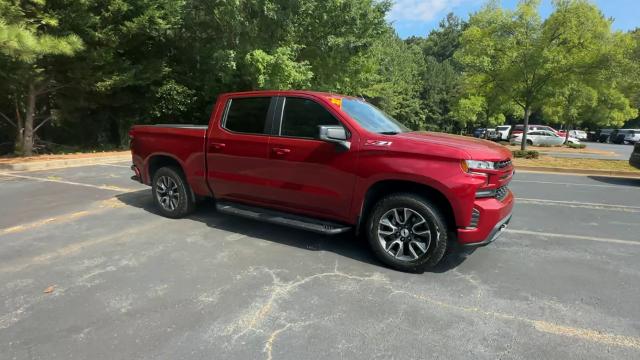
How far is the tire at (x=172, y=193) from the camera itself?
226 inches

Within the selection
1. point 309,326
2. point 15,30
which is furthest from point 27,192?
point 309,326

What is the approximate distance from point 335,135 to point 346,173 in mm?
436

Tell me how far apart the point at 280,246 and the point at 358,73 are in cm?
1806

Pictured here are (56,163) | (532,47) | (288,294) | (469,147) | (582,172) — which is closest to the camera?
(288,294)

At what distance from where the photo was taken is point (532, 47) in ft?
50.1

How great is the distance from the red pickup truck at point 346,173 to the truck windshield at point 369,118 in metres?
0.02

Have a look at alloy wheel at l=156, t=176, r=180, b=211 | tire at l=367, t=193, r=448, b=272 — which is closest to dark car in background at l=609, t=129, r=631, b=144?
tire at l=367, t=193, r=448, b=272

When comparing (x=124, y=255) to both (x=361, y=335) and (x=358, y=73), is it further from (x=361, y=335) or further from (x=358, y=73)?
(x=358, y=73)

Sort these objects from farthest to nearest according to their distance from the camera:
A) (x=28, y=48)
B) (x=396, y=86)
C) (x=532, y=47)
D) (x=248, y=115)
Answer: (x=396, y=86)
(x=532, y=47)
(x=28, y=48)
(x=248, y=115)

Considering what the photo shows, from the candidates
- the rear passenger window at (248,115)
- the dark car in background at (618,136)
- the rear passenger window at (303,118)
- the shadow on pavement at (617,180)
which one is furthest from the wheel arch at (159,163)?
the dark car in background at (618,136)

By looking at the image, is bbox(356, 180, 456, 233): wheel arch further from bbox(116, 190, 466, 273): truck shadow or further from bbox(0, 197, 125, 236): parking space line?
bbox(0, 197, 125, 236): parking space line

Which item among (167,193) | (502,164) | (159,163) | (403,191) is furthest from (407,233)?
(159,163)

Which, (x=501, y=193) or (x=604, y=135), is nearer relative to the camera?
(x=501, y=193)

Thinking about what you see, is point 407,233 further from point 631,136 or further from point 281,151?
point 631,136
